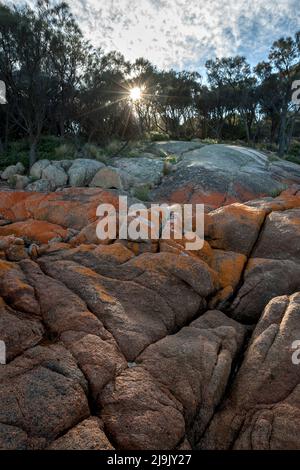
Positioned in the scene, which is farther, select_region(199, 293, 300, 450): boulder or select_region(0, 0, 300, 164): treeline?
select_region(0, 0, 300, 164): treeline

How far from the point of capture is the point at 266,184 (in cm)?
1479

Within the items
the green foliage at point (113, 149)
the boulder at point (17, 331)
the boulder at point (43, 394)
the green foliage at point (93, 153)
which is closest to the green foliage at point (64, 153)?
the green foliage at point (93, 153)

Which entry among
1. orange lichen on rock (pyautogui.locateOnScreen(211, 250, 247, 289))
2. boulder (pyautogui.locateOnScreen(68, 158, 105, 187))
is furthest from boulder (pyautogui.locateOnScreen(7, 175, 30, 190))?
orange lichen on rock (pyautogui.locateOnScreen(211, 250, 247, 289))

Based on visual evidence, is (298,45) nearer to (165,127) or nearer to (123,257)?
(165,127)

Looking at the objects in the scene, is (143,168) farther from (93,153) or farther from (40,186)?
(40,186)
